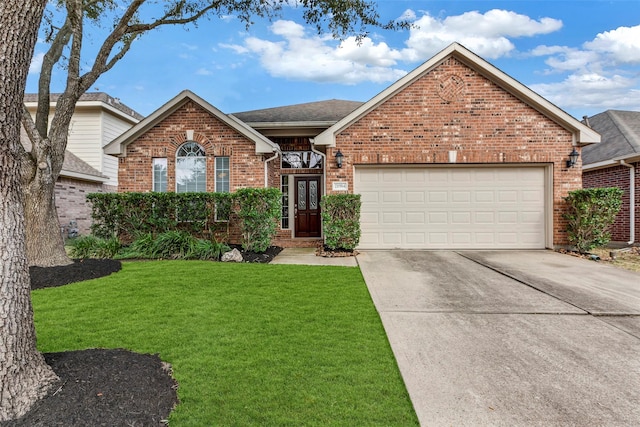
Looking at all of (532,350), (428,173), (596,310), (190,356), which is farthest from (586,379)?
(428,173)

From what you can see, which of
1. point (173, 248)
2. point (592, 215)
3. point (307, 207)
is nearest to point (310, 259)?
point (307, 207)

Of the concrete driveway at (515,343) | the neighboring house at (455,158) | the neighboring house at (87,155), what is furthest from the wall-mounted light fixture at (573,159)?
the neighboring house at (87,155)

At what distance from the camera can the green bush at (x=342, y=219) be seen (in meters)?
9.06

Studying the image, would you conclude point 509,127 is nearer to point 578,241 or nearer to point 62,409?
point 578,241

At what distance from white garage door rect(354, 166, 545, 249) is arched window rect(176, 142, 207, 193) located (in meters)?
4.84

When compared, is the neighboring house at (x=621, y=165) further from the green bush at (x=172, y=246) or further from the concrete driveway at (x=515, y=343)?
the green bush at (x=172, y=246)

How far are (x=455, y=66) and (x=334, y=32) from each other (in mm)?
3603

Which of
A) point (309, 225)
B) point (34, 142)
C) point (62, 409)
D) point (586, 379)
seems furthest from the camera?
point (309, 225)

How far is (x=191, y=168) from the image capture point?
35.2 ft

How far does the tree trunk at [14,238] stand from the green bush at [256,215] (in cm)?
651

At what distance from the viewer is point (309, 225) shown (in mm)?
11570

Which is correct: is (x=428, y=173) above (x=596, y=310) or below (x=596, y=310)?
above

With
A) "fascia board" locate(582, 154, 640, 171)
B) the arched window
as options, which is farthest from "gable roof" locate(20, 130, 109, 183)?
"fascia board" locate(582, 154, 640, 171)

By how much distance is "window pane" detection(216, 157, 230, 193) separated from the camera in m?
10.7
